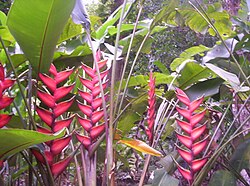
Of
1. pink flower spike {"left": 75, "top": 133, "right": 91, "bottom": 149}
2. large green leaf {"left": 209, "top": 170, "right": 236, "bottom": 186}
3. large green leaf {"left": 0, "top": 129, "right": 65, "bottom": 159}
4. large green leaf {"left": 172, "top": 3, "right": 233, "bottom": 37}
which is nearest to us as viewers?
large green leaf {"left": 0, "top": 129, "right": 65, "bottom": 159}

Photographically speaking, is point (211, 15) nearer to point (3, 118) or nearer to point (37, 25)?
point (37, 25)

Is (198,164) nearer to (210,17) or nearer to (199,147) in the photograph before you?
(199,147)

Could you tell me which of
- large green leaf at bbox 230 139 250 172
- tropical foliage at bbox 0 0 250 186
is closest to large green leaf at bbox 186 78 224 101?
tropical foliage at bbox 0 0 250 186

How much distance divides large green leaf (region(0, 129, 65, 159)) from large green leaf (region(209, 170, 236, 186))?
529mm

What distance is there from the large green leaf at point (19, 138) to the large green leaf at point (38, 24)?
0.86 feet

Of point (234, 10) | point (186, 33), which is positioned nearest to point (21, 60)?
point (234, 10)

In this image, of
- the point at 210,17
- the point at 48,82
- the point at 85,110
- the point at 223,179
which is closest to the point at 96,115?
the point at 85,110

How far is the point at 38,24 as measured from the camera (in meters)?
0.70

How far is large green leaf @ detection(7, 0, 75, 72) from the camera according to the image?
2.19ft

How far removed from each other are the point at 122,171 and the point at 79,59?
1.54 meters

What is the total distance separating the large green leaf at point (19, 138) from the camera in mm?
493

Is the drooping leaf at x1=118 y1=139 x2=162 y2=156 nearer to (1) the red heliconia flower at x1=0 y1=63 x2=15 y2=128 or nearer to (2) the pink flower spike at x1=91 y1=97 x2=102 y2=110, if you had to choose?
(2) the pink flower spike at x1=91 y1=97 x2=102 y2=110

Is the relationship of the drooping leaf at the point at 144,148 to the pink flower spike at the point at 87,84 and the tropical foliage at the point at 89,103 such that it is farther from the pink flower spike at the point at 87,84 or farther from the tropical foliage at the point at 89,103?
the pink flower spike at the point at 87,84

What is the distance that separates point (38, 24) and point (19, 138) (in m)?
0.29
